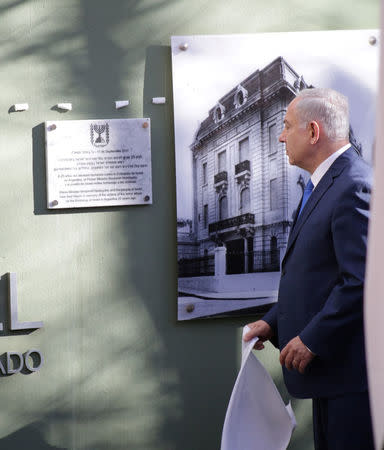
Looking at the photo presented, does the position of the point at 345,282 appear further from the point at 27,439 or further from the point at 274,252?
the point at 27,439

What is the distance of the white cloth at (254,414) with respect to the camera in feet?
7.32

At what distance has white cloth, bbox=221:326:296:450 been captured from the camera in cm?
223

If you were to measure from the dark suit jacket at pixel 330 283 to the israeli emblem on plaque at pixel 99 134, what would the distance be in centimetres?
100

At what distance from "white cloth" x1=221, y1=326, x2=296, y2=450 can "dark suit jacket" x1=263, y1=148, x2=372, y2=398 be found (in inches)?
4.7

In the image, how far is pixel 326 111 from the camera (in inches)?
86.0

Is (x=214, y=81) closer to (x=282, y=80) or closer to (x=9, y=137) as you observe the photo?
(x=282, y=80)

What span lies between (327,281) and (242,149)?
3.42ft

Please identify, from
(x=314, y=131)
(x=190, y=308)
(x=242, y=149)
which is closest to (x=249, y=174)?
(x=242, y=149)

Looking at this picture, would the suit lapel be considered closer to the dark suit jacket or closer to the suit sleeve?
the dark suit jacket

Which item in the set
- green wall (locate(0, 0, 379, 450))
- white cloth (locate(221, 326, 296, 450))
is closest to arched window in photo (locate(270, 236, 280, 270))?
green wall (locate(0, 0, 379, 450))

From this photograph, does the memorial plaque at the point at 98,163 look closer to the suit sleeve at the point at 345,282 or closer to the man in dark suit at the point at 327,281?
the man in dark suit at the point at 327,281

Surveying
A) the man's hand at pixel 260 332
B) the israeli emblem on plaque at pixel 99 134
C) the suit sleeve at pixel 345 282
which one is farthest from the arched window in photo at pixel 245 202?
the suit sleeve at pixel 345 282

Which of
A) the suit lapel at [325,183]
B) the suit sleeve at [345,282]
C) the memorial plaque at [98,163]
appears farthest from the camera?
the memorial plaque at [98,163]

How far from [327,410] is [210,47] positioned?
1.56 meters
